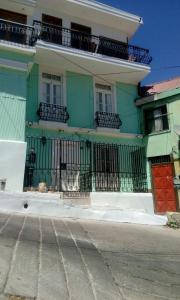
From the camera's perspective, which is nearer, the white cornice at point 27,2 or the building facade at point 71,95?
the building facade at point 71,95

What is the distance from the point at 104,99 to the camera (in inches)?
688

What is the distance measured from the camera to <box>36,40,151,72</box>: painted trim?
14.8 meters

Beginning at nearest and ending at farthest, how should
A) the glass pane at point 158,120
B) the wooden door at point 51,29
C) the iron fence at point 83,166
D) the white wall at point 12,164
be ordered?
the white wall at point 12,164
the iron fence at point 83,166
the wooden door at point 51,29
the glass pane at point 158,120

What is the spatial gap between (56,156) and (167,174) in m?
5.90

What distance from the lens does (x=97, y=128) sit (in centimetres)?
1617

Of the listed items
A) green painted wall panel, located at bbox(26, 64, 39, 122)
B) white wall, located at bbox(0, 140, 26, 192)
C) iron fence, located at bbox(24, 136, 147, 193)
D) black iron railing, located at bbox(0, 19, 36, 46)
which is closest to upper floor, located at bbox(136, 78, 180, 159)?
iron fence, located at bbox(24, 136, 147, 193)

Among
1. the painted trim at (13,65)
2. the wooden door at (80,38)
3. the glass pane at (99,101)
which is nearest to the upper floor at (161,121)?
the glass pane at (99,101)

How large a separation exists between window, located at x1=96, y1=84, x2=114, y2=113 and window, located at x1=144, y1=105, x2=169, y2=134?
215cm

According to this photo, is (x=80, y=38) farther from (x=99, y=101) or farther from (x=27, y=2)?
(x=99, y=101)

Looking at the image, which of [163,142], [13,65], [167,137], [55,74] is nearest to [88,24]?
[55,74]

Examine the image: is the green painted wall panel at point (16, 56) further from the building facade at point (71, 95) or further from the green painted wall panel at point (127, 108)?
the green painted wall panel at point (127, 108)

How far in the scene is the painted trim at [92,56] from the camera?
48.5ft

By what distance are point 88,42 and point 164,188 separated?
886cm

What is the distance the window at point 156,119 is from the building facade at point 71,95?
62cm
